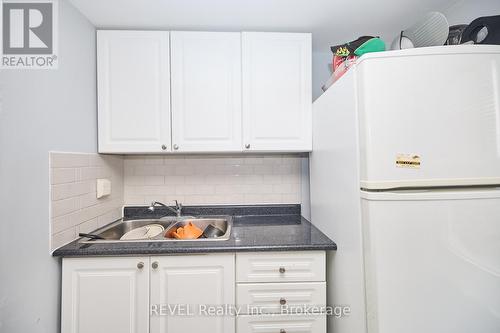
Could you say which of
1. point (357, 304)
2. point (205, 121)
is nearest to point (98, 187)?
point (205, 121)

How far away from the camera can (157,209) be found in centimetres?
173

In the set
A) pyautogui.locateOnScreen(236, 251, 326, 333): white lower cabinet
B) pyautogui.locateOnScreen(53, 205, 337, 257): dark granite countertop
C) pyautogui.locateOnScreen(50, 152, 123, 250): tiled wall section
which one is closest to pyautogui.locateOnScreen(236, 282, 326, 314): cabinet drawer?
pyautogui.locateOnScreen(236, 251, 326, 333): white lower cabinet

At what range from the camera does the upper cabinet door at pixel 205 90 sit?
142cm

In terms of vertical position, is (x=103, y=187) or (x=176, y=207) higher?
(x=103, y=187)

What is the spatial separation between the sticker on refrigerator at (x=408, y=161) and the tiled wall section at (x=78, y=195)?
157cm

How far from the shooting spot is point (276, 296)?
1.16 metres

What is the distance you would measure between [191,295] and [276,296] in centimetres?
45

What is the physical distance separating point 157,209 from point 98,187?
46cm

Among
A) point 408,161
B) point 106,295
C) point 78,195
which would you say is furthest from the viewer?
point 78,195

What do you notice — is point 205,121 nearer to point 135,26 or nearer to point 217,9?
point 217,9

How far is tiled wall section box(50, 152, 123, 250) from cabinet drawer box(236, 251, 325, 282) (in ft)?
3.05

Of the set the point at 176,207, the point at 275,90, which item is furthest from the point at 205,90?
the point at 176,207

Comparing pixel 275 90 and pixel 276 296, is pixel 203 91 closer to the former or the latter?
pixel 275 90

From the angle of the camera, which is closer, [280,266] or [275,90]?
[280,266]
